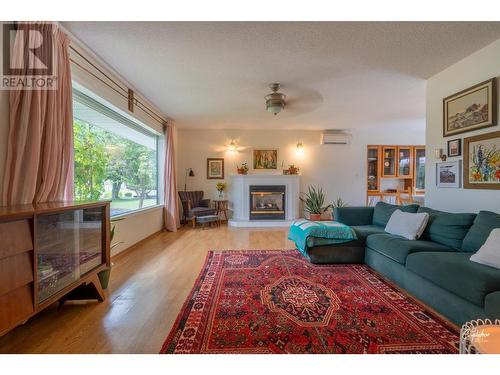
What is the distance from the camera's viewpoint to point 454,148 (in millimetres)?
3043

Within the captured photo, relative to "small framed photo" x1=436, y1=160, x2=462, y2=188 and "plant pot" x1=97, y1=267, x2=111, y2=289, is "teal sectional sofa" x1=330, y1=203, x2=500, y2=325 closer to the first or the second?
"small framed photo" x1=436, y1=160, x2=462, y2=188

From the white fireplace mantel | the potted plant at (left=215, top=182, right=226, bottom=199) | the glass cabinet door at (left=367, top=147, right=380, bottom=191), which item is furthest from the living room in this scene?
the glass cabinet door at (left=367, top=147, right=380, bottom=191)

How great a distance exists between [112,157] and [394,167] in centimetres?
709

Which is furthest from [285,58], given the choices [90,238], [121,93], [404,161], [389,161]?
[404,161]

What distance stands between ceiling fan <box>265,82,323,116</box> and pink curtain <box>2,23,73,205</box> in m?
2.50

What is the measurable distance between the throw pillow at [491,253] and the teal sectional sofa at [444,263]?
6 centimetres

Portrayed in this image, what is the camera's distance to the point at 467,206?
2883mm

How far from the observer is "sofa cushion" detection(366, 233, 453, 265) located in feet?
7.89

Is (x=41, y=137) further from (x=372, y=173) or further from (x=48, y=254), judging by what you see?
(x=372, y=173)

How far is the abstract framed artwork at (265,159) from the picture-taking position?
21.6ft

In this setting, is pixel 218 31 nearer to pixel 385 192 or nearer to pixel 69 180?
pixel 69 180

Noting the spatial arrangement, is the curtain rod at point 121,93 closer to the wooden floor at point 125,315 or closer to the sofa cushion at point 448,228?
the wooden floor at point 125,315

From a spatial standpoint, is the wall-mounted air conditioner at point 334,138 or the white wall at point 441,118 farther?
the wall-mounted air conditioner at point 334,138

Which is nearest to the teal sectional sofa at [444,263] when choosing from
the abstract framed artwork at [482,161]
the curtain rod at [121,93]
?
the abstract framed artwork at [482,161]
